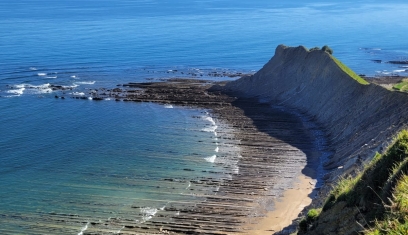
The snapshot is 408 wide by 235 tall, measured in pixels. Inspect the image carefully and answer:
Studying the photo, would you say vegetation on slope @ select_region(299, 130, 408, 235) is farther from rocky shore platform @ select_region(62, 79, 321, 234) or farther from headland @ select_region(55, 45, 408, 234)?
headland @ select_region(55, 45, 408, 234)

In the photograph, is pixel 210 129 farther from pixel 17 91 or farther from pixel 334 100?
pixel 17 91

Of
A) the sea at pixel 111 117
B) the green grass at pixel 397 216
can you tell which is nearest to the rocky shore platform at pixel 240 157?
the sea at pixel 111 117

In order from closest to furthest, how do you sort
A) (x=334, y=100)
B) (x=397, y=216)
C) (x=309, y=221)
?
(x=397, y=216), (x=309, y=221), (x=334, y=100)

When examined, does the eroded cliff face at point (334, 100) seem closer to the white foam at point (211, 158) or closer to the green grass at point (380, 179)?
the white foam at point (211, 158)

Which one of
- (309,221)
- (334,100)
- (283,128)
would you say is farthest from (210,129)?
(309,221)

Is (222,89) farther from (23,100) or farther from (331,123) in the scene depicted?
(23,100)

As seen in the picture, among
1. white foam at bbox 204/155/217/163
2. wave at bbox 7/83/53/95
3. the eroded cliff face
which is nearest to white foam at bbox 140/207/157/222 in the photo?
white foam at bbox 204/155/217/163
